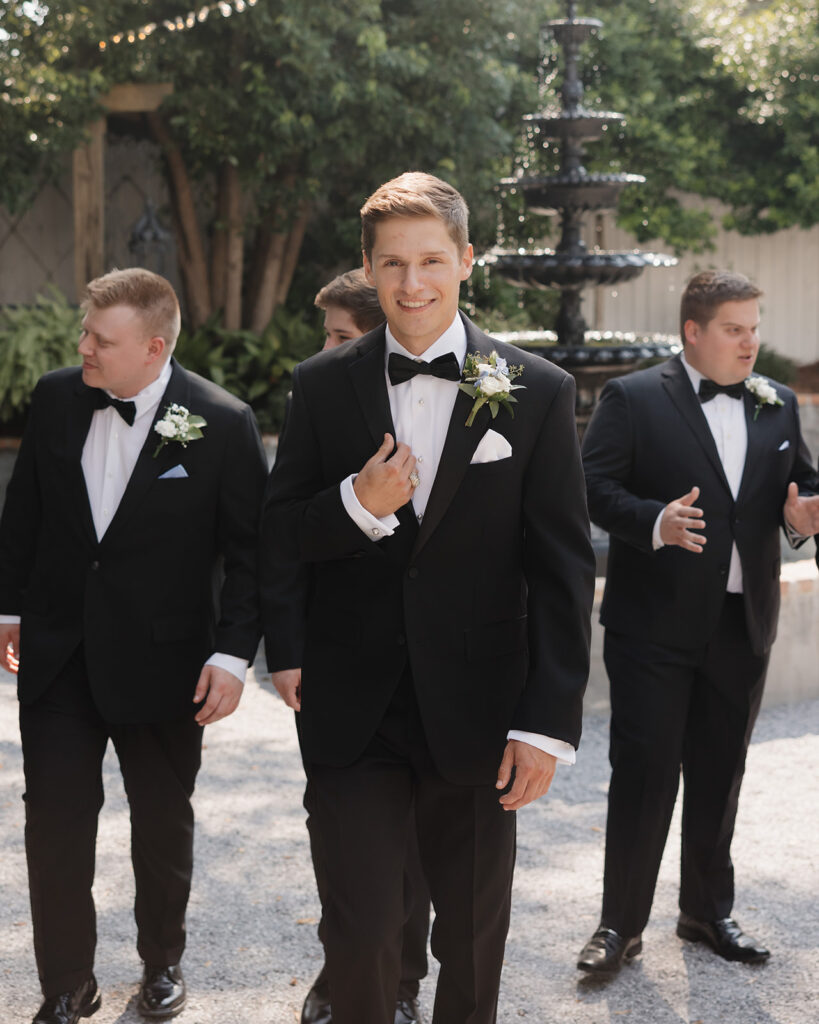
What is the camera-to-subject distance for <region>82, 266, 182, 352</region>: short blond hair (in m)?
3.74

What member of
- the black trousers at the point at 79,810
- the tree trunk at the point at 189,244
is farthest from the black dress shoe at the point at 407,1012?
the tree trunk at the point at 189,244

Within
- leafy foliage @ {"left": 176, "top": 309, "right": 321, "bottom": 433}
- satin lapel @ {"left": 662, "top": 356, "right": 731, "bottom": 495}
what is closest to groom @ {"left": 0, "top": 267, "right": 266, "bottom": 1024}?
satin lapel @ {"left": 662, "top": 356, "right": 731, "bottom": 495}

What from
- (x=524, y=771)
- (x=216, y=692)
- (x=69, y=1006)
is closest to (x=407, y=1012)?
(x=69, y=1006)

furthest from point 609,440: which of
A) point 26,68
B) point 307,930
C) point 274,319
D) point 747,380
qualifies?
point 274,319

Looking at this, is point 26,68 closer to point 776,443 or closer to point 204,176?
point 204,176

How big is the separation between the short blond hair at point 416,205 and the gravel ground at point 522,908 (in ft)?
7.52

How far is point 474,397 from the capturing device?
2930 mm

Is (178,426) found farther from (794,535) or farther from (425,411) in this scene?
(794,535)

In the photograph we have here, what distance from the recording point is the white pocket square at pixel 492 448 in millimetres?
2910

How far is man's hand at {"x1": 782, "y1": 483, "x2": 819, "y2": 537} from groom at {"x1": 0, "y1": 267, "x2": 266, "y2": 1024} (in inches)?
65.8

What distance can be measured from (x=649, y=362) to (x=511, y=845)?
10274mm

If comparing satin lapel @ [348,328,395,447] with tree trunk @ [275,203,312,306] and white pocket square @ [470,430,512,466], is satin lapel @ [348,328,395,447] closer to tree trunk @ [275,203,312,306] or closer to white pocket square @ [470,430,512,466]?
white pocket square @ [470,430,512,466]

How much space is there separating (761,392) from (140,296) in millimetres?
2018

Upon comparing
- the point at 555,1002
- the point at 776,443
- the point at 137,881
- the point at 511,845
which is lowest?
the point at 555,1002
